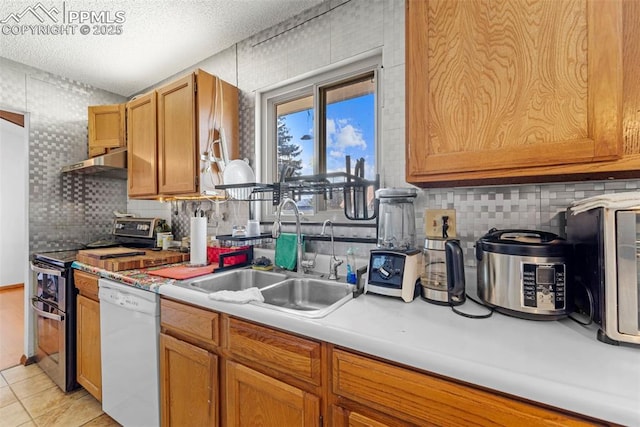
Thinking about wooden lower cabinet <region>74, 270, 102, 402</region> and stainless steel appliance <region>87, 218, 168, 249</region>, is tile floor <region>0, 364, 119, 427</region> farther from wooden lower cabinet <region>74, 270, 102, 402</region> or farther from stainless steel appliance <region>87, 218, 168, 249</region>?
stainless steel appliance <region>87, 218, 168, 249</region>

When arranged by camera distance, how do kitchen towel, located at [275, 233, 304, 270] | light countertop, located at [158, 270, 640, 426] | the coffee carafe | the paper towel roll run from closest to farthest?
light countertop, located at [158, 270, 640, 426]
the coffee carafe
kitchen towel, located at [275, 233, 304, 270]
the paper towel roll

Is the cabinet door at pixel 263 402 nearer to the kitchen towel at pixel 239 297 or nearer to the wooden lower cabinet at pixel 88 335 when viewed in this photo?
the kitchen towel at pixel 239 297

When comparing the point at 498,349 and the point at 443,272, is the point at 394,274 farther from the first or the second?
the point at 498,349

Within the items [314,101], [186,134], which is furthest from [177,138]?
[314,101]

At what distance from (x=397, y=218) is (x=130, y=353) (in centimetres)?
153

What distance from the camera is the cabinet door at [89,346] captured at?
1.71 m

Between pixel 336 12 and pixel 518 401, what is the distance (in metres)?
1.89

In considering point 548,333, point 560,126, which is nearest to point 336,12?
point 560,126

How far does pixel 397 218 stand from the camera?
1.32 meters

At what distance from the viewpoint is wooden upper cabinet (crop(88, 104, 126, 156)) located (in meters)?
2.46

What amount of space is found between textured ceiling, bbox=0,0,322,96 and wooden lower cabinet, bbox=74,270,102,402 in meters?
1.64

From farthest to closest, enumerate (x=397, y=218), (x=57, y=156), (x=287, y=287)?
1. (x=57, y=156)
2. (x=287, y=287)
3. (x=397, y=218)

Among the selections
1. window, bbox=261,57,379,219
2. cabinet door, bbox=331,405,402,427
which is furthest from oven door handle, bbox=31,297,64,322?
cabinet door, bbox=331,405,402,427

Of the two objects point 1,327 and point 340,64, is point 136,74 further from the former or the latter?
point 1,327
